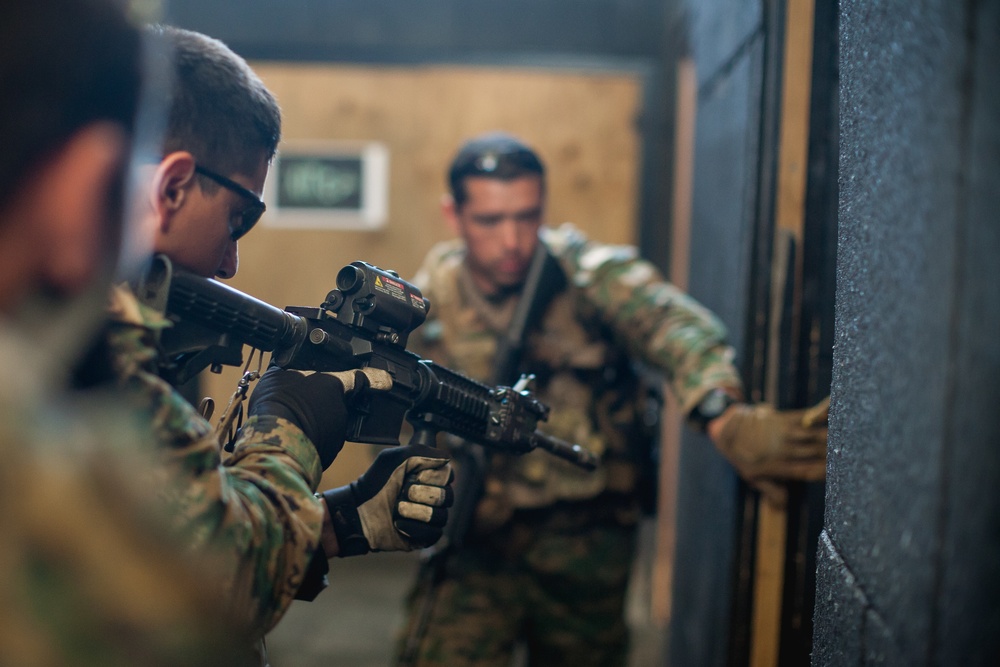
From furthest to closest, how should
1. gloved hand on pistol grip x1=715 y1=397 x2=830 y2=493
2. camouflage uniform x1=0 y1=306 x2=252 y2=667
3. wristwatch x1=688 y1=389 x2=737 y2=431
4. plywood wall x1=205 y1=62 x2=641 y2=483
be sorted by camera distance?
plywood wall x1=205 y1=62 x2=641 y2=483, wristwatch x1=688 y1=389 x2=737 y2=431, gloved hand on pistol grip x1=715 y1=397 x2=830 y2=493, camouflage uniform x1=0 y1=306 x2=252 y2=667

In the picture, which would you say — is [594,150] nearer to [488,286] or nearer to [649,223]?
[649,223]

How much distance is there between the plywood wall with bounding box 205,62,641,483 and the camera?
9.77ft

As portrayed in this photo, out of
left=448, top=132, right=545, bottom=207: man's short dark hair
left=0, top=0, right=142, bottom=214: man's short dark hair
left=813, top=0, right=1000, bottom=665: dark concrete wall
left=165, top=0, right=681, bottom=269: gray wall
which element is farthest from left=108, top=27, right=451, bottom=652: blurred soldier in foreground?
left=165, top=0, right=681, bottom=269: gray wall

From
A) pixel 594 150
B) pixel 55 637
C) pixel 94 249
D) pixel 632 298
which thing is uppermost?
pixel 594 150

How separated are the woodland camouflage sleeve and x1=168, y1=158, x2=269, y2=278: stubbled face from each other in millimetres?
929

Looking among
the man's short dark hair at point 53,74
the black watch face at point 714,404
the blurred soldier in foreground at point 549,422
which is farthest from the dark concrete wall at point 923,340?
the blurred soldier in foreground at point 549,422

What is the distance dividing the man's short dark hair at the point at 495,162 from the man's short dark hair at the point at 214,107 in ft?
3.07

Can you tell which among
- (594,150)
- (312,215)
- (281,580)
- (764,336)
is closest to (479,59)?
(594,150)

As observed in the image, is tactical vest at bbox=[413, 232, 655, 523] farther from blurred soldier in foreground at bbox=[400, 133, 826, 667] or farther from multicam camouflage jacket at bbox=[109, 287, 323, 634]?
multicam camouflage jacket at bbox=[109, 287, 323, 634]

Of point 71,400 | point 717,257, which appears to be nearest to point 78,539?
point 71,400

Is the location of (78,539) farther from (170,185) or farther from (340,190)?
(340,190)

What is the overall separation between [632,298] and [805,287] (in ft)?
1.33

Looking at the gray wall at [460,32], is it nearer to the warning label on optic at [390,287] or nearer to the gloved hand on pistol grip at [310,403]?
the warning label on optic at [390,287]

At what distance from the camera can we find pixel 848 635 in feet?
2.28
